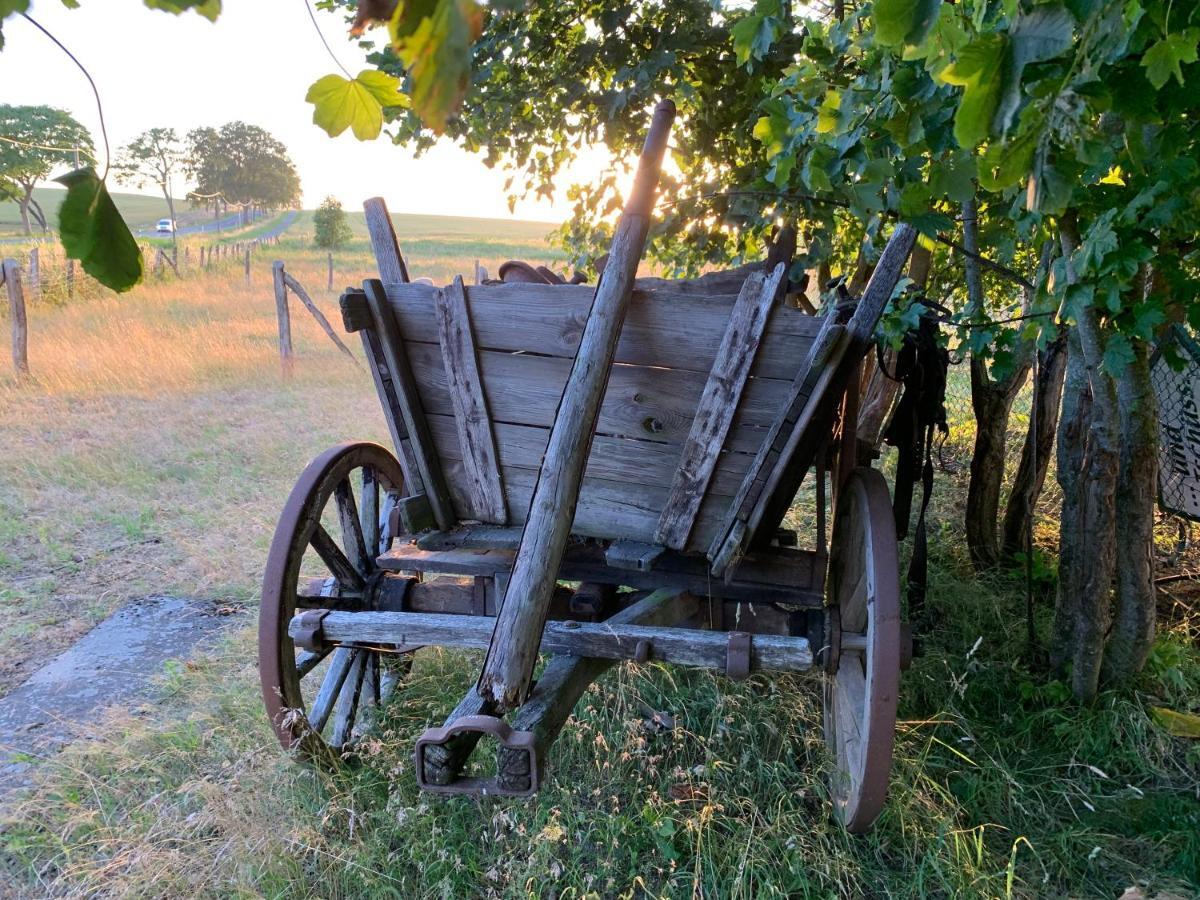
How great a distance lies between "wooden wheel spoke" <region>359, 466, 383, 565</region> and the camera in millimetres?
3256

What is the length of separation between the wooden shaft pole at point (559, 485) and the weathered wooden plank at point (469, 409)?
0.39 metres

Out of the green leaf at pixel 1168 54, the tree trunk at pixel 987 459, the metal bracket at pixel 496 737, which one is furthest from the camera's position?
the tree trunk at pixel 987 459

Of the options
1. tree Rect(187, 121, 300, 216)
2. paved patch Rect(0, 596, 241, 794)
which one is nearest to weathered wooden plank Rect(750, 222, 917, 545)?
paved patch Rect(0, 596, 241, 794)

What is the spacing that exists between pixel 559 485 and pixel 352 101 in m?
1.51

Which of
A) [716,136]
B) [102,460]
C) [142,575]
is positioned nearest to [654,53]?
[716,136]

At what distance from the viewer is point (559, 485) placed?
2.18 meters

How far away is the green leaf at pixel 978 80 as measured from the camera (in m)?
0.76

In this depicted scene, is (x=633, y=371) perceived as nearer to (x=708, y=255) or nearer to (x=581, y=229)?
(x=708, y=255)

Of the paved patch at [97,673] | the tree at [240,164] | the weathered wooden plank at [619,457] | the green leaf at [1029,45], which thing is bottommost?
the paved patch at [97,673]

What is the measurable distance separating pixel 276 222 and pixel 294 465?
5533cm

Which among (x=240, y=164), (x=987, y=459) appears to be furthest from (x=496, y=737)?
(x=240, y=164)

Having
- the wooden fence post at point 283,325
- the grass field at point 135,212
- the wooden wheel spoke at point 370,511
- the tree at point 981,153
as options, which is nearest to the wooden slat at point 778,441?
the tree at point 981,153

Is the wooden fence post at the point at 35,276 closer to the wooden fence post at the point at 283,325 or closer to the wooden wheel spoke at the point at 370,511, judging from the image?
the wooden fence post at the point at 283,325

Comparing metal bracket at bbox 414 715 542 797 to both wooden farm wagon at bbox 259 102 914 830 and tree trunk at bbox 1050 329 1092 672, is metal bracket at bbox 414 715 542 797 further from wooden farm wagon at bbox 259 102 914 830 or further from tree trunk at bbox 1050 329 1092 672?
tree trunk at bbox 1050 329 1092 672
